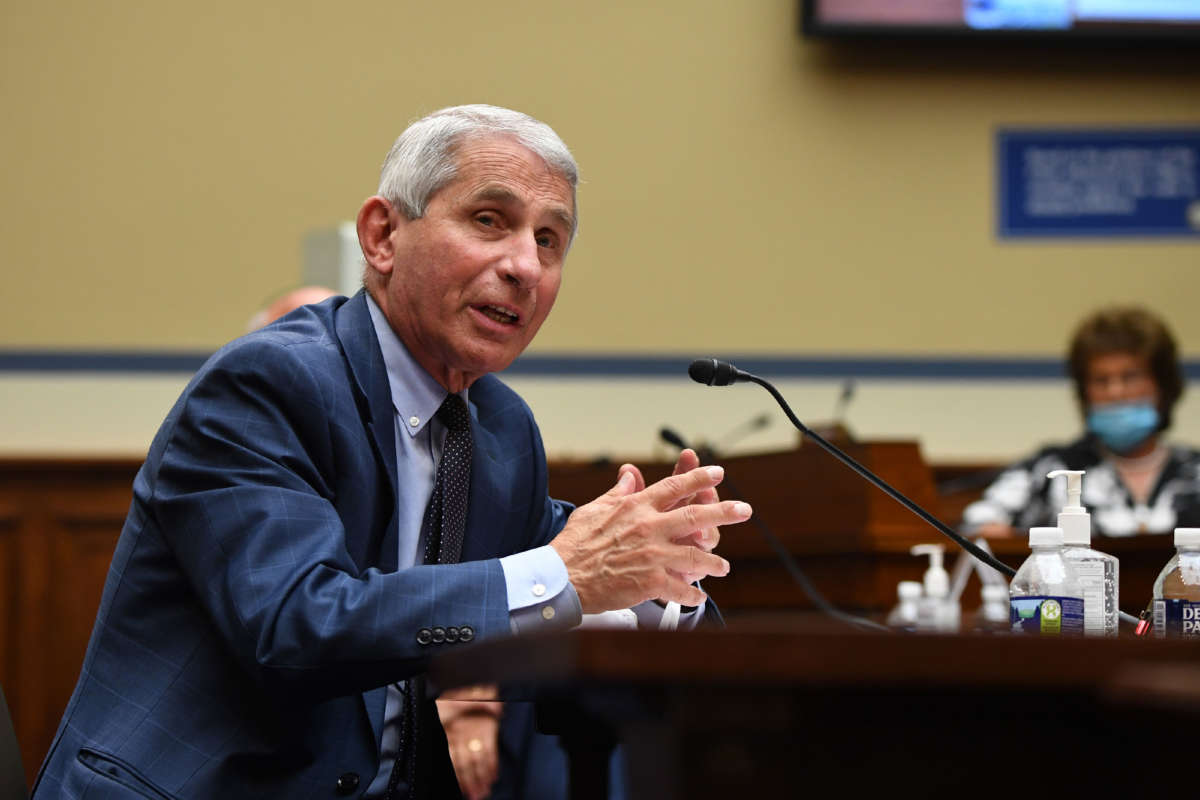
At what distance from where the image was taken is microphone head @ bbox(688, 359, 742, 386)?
185 centimetres

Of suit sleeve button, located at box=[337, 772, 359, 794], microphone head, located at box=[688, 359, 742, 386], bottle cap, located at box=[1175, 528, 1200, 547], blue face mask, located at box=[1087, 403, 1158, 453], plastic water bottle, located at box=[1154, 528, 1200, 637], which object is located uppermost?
microphone head, located at box=[688, 359, 742, 386]

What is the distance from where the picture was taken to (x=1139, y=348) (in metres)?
4.36

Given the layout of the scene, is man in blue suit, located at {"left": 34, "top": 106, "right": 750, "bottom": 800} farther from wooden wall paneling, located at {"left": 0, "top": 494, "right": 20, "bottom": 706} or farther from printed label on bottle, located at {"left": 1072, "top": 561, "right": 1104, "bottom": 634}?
wooden wall paneling, located at {"left": 0, "top": 494, "right": 20, "bottom": 706}

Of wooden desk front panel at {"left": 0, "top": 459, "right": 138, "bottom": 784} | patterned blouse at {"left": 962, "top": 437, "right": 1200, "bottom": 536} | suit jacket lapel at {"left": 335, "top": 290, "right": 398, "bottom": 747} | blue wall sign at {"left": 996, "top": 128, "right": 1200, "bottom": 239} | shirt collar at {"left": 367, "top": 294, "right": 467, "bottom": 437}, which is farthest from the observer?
blue wall sign at {"left": 996, "top": 128, "right": 1200, "bottom": 239}

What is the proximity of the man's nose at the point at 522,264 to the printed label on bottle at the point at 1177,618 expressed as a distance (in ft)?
2.76

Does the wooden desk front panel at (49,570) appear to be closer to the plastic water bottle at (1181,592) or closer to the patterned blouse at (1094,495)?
the patterned blouse at (1094,495)

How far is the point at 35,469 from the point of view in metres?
4.70

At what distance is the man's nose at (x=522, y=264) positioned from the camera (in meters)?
1.83

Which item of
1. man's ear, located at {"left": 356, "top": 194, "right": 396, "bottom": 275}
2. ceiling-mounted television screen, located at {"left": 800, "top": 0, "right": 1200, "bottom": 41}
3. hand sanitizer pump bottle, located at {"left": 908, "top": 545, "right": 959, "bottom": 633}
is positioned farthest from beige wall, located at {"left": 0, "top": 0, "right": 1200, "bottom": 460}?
man's ear, located at {"left": 356, "top": 194, "right": 396, "bottom": 275}

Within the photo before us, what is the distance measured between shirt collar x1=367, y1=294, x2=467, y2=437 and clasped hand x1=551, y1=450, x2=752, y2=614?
1.20ft

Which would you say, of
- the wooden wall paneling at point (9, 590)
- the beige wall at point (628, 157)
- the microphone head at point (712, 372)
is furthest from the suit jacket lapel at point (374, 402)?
the beige wall at point (628, 157)

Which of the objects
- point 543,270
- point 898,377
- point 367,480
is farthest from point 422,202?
point 898,377

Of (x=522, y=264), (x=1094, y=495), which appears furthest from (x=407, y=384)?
(x=1094, y=495)

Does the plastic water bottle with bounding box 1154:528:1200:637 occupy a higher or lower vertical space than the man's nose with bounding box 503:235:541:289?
lower
